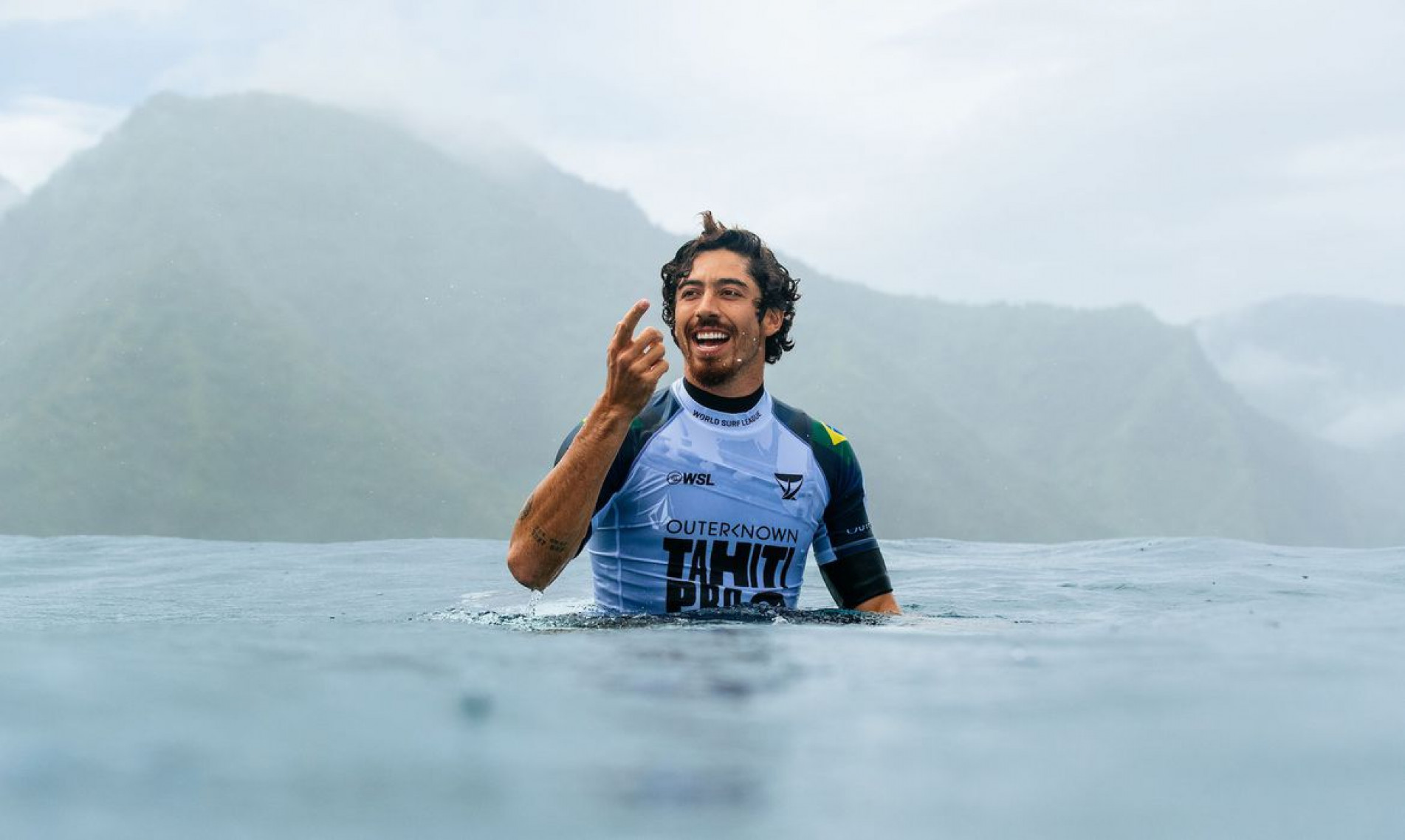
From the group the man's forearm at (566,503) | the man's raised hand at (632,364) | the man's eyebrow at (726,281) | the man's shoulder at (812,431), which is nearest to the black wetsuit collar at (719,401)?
the man's shoulder at (812,431)

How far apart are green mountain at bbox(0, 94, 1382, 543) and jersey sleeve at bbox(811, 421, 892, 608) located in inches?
2626

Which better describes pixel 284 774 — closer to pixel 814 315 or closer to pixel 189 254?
pixel 189 254

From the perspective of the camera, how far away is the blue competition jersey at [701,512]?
5.91 metres

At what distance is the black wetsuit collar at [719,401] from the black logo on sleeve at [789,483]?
370 mm

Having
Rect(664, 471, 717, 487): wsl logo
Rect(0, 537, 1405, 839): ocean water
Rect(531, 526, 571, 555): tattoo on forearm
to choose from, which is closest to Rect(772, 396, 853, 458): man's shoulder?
Rect(664, 471, 717, 487): wsl logo

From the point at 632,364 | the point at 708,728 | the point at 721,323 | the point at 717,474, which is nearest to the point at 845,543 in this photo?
the point at 717,474

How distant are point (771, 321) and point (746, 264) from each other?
1.07ft

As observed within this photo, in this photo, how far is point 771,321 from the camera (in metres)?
6.35

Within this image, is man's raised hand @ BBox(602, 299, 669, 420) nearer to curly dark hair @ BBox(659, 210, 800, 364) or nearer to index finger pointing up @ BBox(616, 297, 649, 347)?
index finger pointing up @ BBox(616, 297, 649, 347)

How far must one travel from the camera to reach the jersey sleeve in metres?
6.46

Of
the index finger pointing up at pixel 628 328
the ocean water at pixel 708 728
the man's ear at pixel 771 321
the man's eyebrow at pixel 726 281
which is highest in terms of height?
the man's eyebrow at pixel 726 281

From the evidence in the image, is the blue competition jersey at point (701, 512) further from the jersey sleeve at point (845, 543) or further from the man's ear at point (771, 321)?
the man's ear at point (771, 321)

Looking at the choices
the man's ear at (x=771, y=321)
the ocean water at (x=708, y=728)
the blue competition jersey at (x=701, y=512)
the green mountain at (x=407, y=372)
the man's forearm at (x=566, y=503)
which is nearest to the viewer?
the ocean water at (x=708, y=728)

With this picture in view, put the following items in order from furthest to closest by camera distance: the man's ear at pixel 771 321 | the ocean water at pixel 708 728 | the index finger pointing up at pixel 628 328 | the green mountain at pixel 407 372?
the green mountain at pixel 407 372
the man's ear at pixel 771 321
the index finger pointing up at pixel 628 328
the ocean water at pixel 708 728
